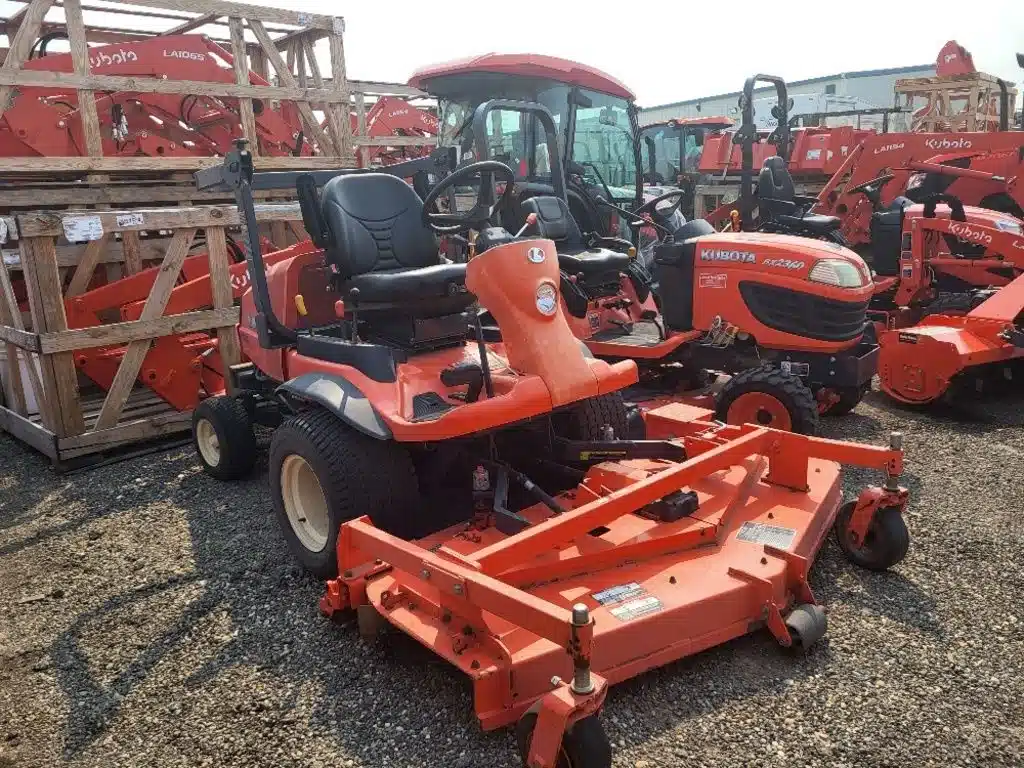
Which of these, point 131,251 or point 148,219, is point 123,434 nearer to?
point 148,219

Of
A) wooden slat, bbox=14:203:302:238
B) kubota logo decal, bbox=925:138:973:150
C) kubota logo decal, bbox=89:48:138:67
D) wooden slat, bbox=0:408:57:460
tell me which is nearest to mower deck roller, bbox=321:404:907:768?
wooden slat, bbox=0:408:57:460

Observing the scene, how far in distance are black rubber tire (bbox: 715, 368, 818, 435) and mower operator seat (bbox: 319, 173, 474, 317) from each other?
67.2 inches

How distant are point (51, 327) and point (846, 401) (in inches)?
188

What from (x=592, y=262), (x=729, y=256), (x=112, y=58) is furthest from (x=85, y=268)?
(x=729, y=256)

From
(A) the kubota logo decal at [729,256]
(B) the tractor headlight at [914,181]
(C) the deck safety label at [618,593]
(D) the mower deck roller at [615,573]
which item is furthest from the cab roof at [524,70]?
(C) the deck safety label at [618,593]

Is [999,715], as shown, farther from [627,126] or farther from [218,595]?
[627,126]

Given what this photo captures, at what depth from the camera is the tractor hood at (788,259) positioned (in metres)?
4.65

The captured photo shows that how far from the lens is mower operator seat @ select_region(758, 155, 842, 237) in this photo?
6.87m

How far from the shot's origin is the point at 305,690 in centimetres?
257

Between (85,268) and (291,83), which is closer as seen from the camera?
(85,268)

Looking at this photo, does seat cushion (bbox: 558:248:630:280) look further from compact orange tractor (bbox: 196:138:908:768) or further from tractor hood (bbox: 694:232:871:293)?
compact orange tractor (bbox: 196:138:908:768)

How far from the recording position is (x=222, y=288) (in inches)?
208

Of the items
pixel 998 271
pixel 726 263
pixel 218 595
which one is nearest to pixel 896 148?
pixel 998 271

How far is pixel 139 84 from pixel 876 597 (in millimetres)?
5308
